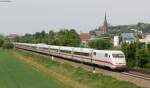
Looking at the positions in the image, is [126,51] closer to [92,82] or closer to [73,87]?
[92,82]

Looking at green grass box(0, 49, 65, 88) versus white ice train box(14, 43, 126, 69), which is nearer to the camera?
green grass box(0, 49, 65, 88)

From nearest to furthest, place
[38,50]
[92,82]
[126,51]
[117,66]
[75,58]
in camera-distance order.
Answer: [92,82] < [117,66] < [126,51] < [75,58] < [38,50]

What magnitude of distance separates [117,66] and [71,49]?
24394 mm

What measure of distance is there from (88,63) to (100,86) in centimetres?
2836

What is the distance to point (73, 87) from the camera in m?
27.6

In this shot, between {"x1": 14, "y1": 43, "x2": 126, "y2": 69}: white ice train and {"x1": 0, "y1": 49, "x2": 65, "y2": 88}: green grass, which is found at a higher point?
{"x1": 14, "y1": 43, "x2": 126, "y2": 69}: white ice train

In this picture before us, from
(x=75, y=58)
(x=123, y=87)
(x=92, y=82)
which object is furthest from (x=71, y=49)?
(x=123, y=87)

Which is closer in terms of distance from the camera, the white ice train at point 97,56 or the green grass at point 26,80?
the green grass at point 26,80

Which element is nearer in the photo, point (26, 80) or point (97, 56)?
point (26, 80)

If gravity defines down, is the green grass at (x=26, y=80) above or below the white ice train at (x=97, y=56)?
below

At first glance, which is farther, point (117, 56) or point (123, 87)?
point (117, 56)

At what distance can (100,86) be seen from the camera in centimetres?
2814

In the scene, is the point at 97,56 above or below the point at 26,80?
above

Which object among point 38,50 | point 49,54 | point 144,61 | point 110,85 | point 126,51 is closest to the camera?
point 110,85
